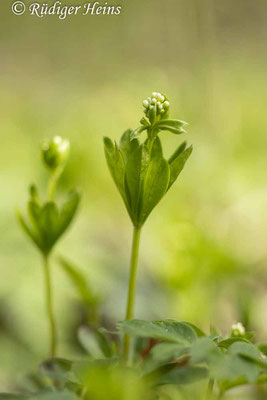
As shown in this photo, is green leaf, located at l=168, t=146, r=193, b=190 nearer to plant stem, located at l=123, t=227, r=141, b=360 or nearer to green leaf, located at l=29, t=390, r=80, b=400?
plant stem, located at l=123, t=227, r=141, b=360

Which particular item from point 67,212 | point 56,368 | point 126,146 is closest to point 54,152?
point 67,212

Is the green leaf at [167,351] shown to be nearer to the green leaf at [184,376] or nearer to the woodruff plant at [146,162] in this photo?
the green leaf at [184,376]

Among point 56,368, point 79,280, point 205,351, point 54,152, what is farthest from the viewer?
point 79,280

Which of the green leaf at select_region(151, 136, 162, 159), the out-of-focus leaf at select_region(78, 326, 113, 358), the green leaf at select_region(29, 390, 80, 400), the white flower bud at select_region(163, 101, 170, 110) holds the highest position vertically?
the white flower bud at select_region(163, 101, 170, 110)

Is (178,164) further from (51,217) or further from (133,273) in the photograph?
(51,217)

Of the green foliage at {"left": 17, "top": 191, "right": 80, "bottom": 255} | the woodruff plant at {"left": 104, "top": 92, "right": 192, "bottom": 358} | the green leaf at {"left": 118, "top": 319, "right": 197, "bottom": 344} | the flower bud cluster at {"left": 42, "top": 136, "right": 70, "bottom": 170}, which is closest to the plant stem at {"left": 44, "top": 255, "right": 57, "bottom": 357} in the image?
the green foliage at {"left": 17, "top": 191, "right": 80, "bottom": 255}
